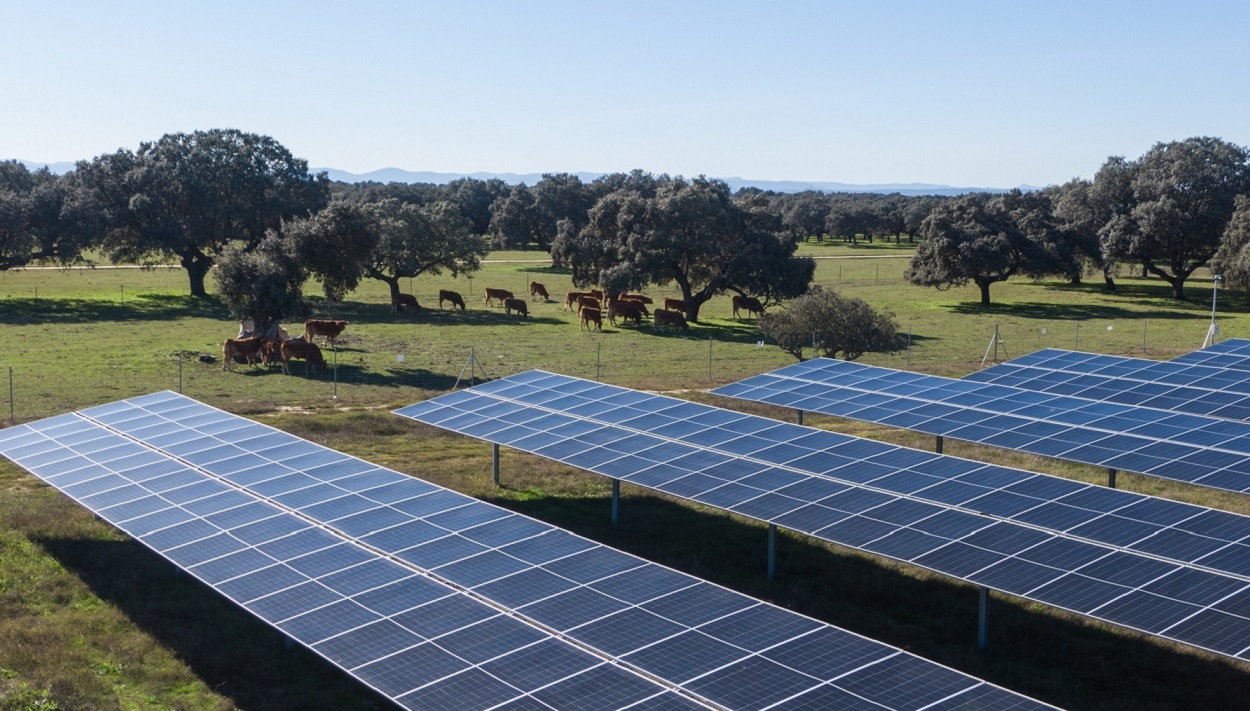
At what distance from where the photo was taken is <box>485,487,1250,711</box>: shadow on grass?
46.8 ft

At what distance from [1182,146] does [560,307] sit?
1788 inches

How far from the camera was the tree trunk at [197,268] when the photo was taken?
6125 centimetres

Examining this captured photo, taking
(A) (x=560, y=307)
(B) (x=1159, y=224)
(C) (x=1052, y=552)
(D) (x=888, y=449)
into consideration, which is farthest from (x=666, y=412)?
(B) (x=1159, y=224)

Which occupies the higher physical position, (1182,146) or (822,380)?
(1182,146)

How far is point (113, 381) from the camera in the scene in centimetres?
3459

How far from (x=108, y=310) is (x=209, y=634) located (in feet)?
145

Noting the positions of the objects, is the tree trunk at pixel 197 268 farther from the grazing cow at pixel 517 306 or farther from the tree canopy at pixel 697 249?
the tree canopy at pixel 697 249

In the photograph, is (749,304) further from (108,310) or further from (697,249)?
(108,310)

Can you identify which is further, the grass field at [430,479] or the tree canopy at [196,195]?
the tree canopy at [196,195]

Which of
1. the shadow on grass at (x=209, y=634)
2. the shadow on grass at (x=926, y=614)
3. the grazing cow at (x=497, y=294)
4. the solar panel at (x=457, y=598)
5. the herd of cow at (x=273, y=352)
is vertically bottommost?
the shadow on grass at (x=926, y=614)

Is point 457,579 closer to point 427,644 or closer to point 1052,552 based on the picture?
point 427,644

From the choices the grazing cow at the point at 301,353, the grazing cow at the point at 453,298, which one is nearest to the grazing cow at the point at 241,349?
the grazing cow at the point at 301,353

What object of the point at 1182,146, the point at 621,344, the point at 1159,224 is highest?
the point at 1182,146

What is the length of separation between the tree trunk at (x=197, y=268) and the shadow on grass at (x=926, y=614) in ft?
149
